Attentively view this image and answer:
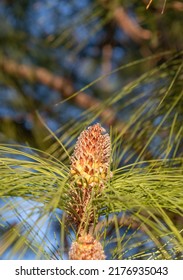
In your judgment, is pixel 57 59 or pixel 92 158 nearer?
pixel 92 158

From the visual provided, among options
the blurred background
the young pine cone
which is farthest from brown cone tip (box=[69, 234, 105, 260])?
the blurred background

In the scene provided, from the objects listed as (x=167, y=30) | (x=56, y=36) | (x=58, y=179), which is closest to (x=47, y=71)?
(x=56, y=36)

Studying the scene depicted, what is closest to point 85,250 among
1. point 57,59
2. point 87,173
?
point 87,173

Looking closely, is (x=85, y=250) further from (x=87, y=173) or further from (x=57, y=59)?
(x=57, y=59)

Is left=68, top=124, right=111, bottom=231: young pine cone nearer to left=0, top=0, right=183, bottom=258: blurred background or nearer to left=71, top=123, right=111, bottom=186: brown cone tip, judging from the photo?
left=71, top=123, right=111, bottom=186: brown cone tip

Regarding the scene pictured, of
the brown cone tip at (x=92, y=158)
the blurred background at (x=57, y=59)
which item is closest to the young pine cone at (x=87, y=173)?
the brown cone tip at (x=92, y=158)

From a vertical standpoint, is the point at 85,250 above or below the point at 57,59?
below

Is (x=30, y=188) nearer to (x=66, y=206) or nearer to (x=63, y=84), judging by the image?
(x=66, y=206)
